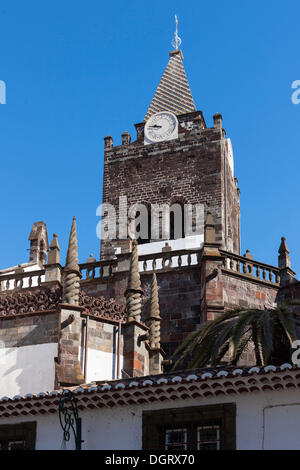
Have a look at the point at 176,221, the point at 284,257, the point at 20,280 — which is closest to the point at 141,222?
the point at 176,221

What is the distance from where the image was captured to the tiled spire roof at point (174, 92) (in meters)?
52.6

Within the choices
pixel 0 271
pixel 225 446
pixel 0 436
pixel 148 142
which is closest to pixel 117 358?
pixel 0 436

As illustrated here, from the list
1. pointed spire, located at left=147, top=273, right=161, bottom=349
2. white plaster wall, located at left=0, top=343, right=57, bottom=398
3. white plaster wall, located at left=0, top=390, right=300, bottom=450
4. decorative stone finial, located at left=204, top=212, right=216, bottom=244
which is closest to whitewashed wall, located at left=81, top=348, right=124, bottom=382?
white plaster wall, located at left=0, top=343, right=57, bottom=398

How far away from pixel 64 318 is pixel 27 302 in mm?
1644

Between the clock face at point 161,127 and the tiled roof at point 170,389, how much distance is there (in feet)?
101

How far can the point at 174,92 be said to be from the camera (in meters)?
54.4

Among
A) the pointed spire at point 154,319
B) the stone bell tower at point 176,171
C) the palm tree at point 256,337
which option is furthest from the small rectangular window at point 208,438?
the stone bell tower at point 176,171

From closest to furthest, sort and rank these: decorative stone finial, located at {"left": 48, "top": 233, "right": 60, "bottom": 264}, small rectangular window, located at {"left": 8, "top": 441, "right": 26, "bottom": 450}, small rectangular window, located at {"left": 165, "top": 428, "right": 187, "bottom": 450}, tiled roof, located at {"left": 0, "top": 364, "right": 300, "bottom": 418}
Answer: tiled roof, located at {"left": 0, "top": 364, "right": 300, "bottom": 418} → small rectangular window, located at {"left": 165, "top": 428, "right": 187, "bottom": 450} → small rectangular window, located at {"left": 8, "top": 441, "right": 26, "bottom": 450} → decorative stone finial, located at {"left": 48, "top": 233, "right": 60, "bottom": 264}

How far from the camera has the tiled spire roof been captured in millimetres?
52594

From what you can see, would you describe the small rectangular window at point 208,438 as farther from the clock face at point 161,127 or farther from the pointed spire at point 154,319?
the clock face at point 161,127

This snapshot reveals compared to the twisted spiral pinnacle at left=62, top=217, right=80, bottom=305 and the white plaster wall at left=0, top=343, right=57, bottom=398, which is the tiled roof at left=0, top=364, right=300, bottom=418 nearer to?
the white plaster wall at left=0, top=343, right=57, bottom=398

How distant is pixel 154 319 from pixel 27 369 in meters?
5.84

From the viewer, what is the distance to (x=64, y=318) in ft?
84.6
